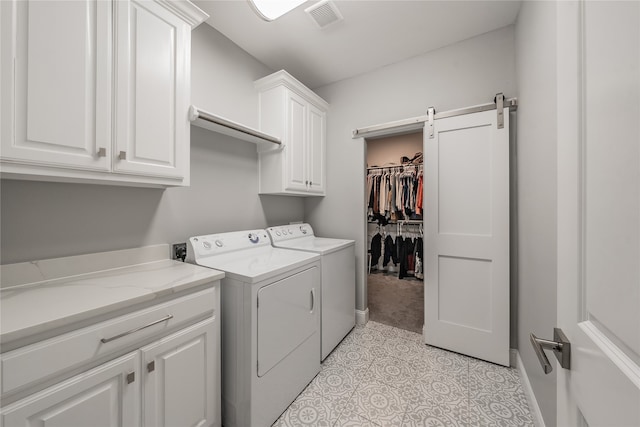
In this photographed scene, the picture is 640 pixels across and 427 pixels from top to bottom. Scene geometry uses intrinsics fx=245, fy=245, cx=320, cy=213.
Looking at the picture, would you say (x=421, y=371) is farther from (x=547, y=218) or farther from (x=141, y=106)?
(x=141, y=106)

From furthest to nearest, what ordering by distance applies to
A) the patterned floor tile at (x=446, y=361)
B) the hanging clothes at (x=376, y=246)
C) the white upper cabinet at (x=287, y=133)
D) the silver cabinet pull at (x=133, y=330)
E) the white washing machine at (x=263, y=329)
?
the hanging clothes at (x=376, y=246)
the white upper cabinet at (x=287, y=133)
the patterned floor tile at (x=446, y=361)
the white washing machine at (x=263, y=329)
the silver cabinet pull at (x=133, y=330)

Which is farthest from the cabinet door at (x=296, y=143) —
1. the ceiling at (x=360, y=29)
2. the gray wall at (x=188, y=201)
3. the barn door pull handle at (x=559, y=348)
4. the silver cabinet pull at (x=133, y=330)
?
the barn door pull handle at (x=559, y=348)

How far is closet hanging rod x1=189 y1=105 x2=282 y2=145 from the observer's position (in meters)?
1.55

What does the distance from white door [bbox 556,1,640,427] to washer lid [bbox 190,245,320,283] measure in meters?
1.22

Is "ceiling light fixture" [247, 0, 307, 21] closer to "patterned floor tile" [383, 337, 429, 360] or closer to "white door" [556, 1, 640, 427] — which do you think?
"white door" [556, 1, 640, 427]

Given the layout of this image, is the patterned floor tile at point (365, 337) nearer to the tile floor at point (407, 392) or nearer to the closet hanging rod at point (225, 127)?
the tile floor at point (407, 392)

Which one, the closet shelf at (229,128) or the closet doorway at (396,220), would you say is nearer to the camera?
the closet shelf at (229,128)

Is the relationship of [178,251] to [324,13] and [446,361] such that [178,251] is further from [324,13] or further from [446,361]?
[446,361]

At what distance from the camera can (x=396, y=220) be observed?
4.15m

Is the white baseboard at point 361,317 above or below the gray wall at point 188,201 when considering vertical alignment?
below

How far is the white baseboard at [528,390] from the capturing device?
140 centimetres

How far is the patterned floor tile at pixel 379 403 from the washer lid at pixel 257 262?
37.4 inches

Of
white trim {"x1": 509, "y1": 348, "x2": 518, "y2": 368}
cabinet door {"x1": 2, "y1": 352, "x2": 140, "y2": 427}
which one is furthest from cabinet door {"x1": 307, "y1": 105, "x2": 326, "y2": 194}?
white trim {"x1": 509, "y1": 348, "x2": 518, "y2": 368}

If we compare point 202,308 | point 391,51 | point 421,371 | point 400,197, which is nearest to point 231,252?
point 202,308
